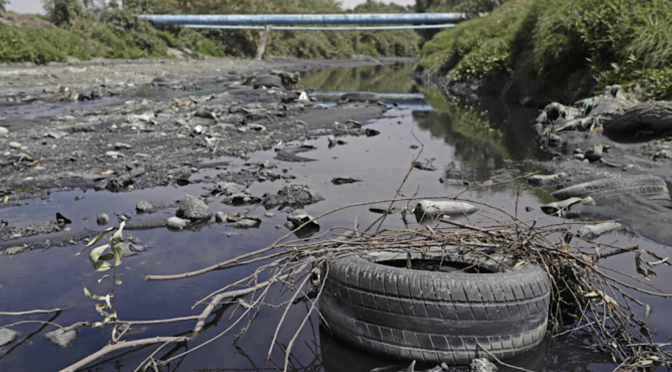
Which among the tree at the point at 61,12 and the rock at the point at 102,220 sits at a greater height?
the tree at the point at 61,12

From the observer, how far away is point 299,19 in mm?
45219

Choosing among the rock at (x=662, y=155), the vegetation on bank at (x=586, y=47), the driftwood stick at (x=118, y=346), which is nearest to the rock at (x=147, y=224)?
the driftwood stick at (x=118, y=346)

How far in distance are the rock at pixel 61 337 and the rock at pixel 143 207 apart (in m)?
2.51

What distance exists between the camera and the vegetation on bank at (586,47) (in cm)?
1122

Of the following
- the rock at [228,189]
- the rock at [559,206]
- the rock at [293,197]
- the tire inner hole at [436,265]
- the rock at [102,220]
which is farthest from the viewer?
the rock at [228,189]

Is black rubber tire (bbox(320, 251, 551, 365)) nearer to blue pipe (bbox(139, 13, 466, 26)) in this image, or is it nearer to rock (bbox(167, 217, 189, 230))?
rock (bbox(167, 217, 189, 230))

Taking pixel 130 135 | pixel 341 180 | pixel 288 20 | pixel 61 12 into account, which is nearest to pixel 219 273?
pixel 341 180

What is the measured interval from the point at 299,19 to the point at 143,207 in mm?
41700

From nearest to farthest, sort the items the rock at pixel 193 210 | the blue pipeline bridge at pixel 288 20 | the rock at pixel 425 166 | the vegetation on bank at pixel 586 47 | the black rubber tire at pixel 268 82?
the rock at pixel 193 210 → the rock at pixel 425 166 → the vegetation on bank at pixel 586 47 → the black rubber tire at pixel 268 82 → the blue pipeline bridge at pixel 288 20

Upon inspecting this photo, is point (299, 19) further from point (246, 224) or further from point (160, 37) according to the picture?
point (246, 224)

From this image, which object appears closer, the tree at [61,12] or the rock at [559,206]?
the rock at [559,206]

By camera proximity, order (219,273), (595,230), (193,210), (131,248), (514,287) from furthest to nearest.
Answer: (193,210)
(595,230)
(131,248)
(219,273)
(514,287)

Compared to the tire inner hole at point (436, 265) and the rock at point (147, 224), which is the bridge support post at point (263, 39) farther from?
the tire inner hole at point (436, 265)

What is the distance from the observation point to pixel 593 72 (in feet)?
42.9
